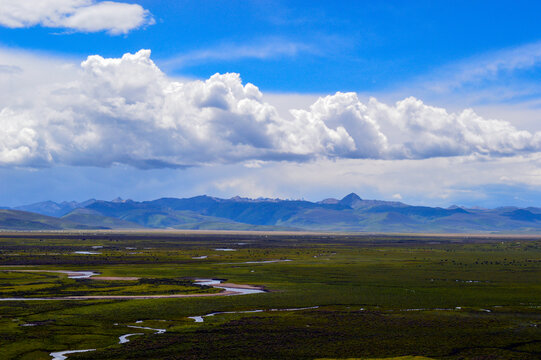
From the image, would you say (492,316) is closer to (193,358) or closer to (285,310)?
(285,310)

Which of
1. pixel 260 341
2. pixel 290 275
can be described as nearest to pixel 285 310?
pixel 260 341

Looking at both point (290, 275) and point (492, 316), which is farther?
point (290, 275)

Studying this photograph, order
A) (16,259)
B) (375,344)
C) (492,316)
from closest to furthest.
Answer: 1. (375,344)
2. (492,316)
3. (16,259)

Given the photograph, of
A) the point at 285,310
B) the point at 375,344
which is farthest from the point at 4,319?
the point at 375,344

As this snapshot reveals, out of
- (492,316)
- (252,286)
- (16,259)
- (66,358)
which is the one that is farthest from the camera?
(16,259)

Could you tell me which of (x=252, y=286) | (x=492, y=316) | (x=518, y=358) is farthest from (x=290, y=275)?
(x=518, y=358)

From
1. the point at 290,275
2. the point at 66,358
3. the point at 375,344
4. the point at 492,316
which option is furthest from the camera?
the point at 290,275

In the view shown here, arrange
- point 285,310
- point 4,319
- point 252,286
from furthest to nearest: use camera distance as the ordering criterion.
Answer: point 252,286 → point 285,310 → point 4,319

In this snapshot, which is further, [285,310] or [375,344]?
[285,310]

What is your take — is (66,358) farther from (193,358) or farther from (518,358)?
(518,358)

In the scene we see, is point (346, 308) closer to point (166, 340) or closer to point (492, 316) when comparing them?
point (492, 316)
